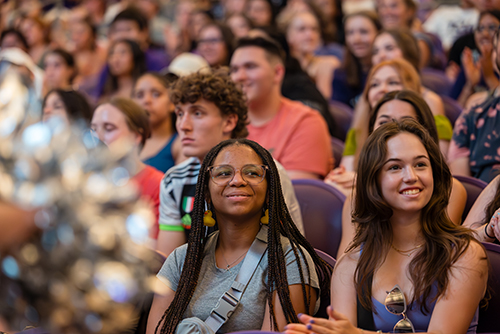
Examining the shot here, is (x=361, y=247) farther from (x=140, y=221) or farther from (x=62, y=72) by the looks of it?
(x=62, y=72)

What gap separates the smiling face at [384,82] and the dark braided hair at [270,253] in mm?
1275

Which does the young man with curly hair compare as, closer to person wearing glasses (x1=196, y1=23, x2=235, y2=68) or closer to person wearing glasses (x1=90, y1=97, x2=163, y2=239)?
person wearing glasses (x1=90, y1=97, x2=163, y2=239)

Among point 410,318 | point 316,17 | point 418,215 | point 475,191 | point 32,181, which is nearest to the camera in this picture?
point 32,181

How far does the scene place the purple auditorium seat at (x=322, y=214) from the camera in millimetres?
2613

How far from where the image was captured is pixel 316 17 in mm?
5969

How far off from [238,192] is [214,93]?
79cm

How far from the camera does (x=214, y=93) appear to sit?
2.66 meters

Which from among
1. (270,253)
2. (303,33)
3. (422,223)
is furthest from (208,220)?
(303,33)

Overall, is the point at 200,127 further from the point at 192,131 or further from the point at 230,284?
the point at 230,284

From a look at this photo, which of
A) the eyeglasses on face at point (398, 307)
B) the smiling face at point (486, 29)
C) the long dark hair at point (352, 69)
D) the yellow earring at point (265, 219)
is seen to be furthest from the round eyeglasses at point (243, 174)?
the long dark hair at point (352, 69)

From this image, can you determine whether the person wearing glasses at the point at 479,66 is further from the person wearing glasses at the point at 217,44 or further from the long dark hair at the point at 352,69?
the person wearing glasses at the point at 217,44

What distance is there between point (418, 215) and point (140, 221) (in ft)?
4.38

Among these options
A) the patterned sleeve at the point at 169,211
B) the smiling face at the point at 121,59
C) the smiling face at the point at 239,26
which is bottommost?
the patterned sleeve at the point at 169,211

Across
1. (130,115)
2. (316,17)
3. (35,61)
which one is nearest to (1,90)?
(130,115)
